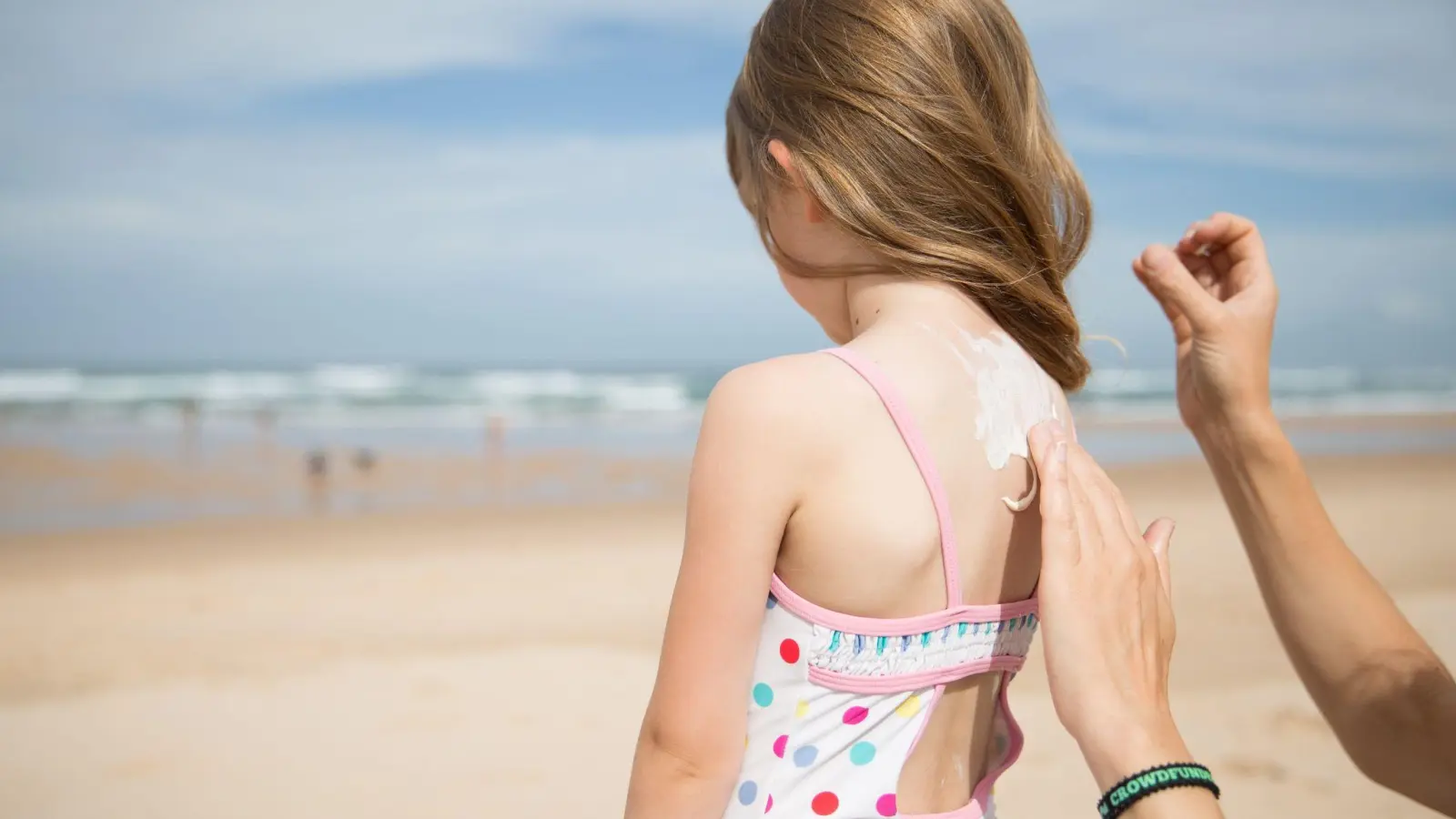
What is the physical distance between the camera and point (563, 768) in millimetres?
4641

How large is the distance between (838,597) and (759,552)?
0.48 feet

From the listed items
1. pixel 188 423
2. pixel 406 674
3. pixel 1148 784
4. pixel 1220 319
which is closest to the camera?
pixel 1148 784

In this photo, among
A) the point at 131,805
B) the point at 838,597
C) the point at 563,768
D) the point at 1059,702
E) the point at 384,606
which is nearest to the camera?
the point at 1059,702

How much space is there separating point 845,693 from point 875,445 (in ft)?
1.14

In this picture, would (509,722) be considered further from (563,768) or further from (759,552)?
(759,552)

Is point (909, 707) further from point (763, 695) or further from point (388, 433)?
point (388, 433)

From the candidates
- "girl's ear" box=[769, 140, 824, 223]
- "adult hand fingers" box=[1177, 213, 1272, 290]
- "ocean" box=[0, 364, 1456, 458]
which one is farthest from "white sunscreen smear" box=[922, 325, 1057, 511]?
"ocean" box=[0, 364, 1456, 458]

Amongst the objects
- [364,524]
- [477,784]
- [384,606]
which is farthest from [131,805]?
[364,524]

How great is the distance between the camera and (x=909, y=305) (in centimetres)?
168

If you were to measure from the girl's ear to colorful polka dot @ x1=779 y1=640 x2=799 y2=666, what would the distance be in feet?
2.12

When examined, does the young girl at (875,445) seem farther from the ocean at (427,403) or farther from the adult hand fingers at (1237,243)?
the ocean at (427,403)

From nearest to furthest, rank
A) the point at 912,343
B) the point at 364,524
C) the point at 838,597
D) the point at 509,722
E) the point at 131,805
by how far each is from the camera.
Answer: the point at 838,597 < the point at 912,343 < the point at 131,805 < the point at 509,722 < the point at 364,524

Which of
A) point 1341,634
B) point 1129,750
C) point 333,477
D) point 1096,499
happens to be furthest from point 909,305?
point 333,477

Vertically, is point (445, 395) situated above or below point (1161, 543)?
below
